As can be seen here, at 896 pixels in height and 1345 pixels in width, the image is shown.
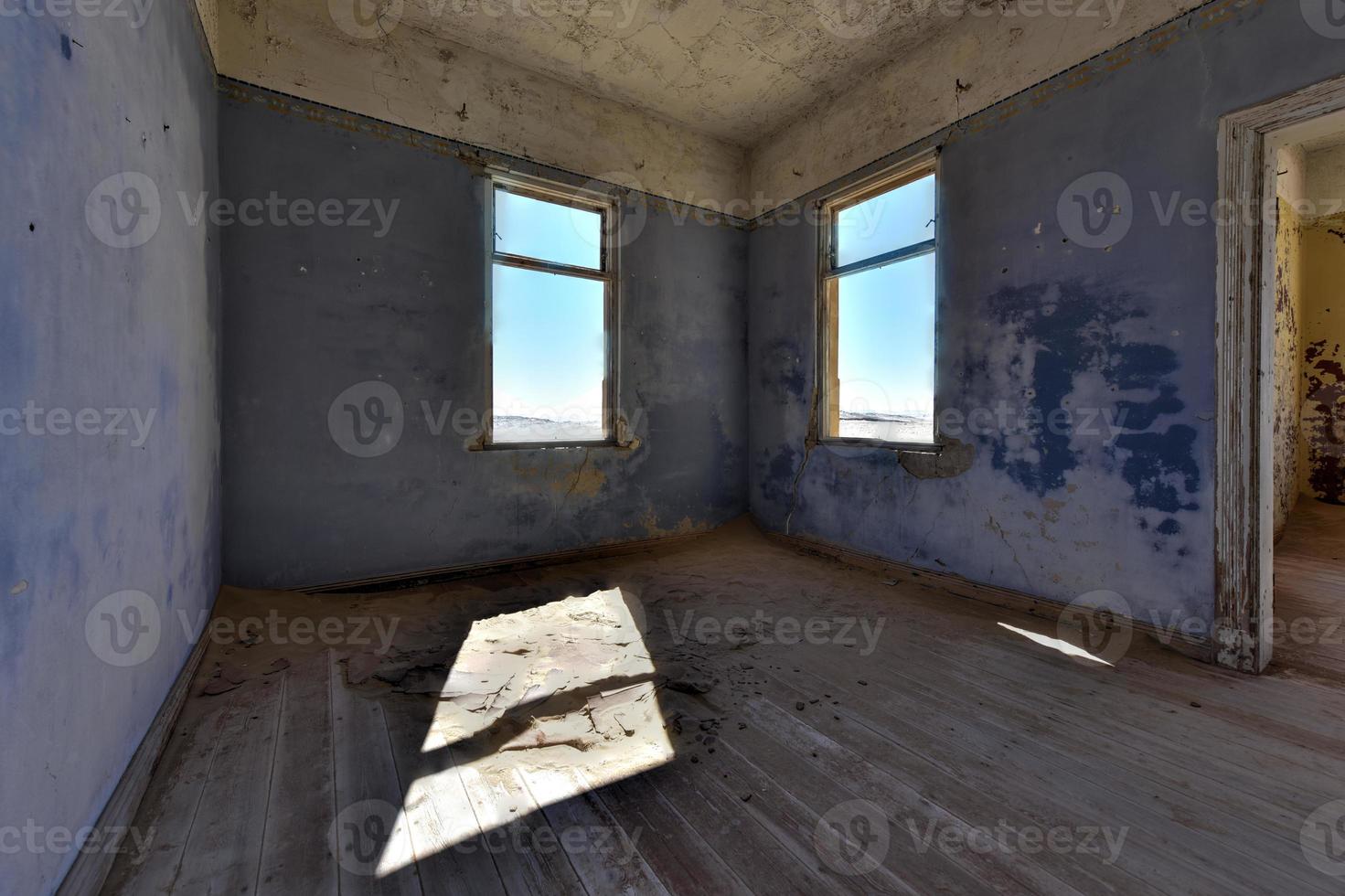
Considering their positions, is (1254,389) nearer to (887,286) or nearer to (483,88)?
(887,286)

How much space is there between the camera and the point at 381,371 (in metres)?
3.38

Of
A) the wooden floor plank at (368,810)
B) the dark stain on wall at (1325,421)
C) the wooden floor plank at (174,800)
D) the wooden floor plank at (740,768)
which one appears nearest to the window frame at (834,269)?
the wooden floor plank at (740,768)

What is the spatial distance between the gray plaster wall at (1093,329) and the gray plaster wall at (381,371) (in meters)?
1.97

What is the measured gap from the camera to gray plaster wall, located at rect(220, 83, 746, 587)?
3029 mm

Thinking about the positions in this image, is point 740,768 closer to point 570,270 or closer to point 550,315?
point 550,315

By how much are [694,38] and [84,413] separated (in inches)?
146

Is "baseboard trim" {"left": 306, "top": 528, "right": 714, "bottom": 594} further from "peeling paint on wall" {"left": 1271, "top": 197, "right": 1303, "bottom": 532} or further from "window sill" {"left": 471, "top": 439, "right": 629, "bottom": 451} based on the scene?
"peeling paint on wall" {"left": 1271, "top": 197, "right": 1303, "bottom": 532}

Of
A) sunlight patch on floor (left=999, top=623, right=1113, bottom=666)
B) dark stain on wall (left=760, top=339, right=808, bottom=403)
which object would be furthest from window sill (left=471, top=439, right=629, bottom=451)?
sunlight patch on floor (left=999, top=623, right=1113, bottom=666)

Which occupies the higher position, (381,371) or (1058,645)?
(381,371)

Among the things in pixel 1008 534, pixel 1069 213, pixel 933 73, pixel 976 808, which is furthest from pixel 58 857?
pixel 933 73

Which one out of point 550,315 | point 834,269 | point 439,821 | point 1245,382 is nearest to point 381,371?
point 550,315

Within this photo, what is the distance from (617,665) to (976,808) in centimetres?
139

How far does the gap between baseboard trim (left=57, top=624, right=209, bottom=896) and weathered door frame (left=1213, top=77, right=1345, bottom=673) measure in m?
3.76

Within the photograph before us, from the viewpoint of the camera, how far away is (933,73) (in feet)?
11.5
